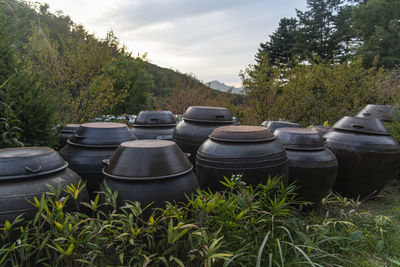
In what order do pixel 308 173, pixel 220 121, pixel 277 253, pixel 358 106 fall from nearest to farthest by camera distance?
pixel 277 253 → pixel 308 173 → pixel 220 121 → pixel 358 106

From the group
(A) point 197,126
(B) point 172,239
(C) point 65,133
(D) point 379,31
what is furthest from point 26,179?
(D) point 379,31

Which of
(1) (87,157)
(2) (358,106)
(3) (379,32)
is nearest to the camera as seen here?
(1) (87,157)

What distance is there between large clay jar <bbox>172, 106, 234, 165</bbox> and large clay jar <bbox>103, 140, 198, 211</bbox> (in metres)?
2.13

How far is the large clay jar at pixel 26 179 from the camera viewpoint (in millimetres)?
2451

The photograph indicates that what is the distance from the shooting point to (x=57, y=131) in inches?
189

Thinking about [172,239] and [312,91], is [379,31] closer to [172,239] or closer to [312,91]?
[312,91]

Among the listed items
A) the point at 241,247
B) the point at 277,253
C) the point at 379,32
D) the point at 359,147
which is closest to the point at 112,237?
the point at 241,247

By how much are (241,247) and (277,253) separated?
34 cm

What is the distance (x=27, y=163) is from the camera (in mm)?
2664

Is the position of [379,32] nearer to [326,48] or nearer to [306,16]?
[326,48]

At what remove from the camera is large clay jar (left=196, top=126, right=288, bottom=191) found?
3.65 metres

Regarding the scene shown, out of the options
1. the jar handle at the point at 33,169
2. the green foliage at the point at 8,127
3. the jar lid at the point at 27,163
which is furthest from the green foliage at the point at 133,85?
the jar handle at the point at 33,169

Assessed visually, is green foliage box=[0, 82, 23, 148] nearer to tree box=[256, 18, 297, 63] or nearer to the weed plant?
the weed plant

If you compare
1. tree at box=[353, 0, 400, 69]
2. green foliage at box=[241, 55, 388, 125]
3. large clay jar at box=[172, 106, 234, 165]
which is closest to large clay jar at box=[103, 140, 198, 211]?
large clay jar at box=[172, 106, 234, 165]
